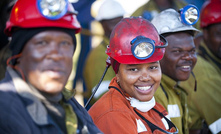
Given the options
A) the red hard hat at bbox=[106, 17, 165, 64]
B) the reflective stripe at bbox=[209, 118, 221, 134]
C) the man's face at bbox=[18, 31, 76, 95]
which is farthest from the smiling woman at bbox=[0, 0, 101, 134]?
the reflective stripe at bbox=[209, 118, 221, 134]

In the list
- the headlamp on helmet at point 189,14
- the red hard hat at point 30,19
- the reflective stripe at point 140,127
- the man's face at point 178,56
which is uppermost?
the red hard hat at point 30,19

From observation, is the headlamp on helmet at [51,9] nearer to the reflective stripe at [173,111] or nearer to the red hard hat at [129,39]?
the red hard hat at [129,39]

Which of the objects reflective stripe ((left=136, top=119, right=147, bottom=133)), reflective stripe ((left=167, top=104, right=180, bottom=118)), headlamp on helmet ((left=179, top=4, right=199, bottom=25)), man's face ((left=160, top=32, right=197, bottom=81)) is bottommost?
reflective stripe ((left=167, top=104, right=180, bottom=118))

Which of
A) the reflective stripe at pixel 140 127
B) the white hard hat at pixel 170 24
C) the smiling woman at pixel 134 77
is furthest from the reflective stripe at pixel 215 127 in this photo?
the reflective stripe at pixel 140 127

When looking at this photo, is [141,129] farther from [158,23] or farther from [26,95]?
[158,23]

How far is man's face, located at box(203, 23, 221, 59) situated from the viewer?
528cm

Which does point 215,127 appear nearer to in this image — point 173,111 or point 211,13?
point 173,111

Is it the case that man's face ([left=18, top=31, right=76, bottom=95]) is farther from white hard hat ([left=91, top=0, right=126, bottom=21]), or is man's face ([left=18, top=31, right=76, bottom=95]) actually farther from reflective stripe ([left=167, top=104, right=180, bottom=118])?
white hard hat ([left=91, top=0, right=126, bottom=21])

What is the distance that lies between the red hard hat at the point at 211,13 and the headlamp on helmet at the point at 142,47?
283 centimetres

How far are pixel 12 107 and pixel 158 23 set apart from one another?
244cm

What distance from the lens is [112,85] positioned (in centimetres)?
307

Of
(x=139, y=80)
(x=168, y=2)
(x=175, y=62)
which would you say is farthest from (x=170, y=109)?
(x=168, y=2)

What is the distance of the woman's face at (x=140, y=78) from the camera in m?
2.90

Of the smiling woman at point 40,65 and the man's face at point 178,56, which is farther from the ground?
the smiling woman at point 40,65
